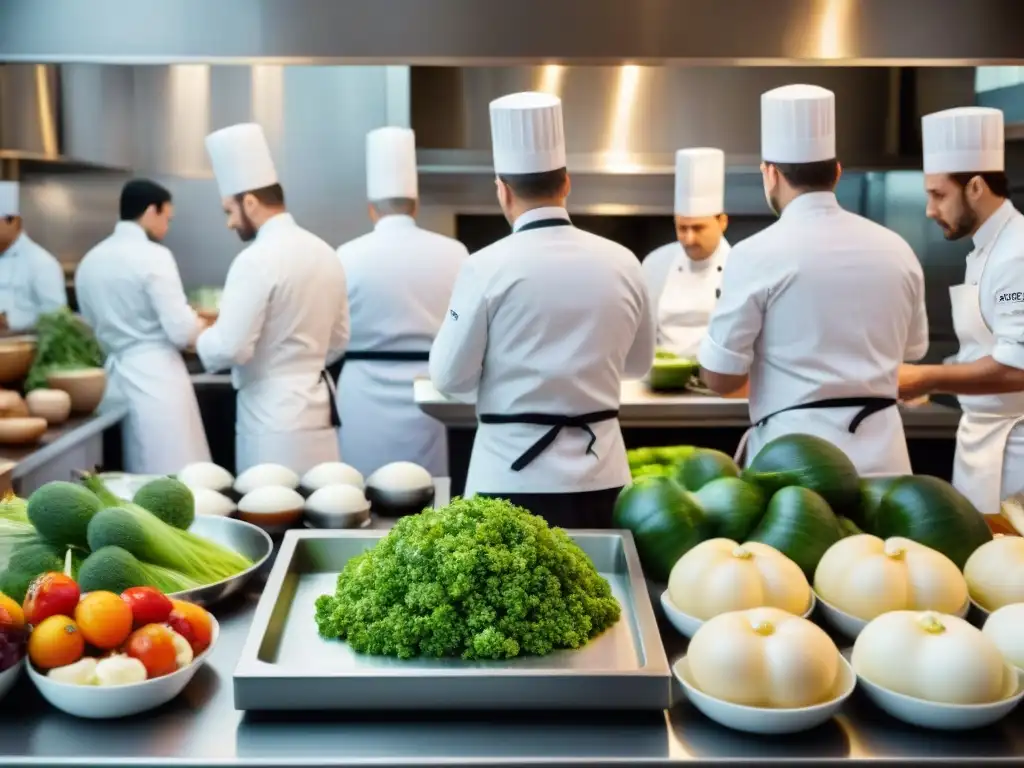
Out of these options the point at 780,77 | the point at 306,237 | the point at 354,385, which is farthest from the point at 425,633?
the point at 780,77

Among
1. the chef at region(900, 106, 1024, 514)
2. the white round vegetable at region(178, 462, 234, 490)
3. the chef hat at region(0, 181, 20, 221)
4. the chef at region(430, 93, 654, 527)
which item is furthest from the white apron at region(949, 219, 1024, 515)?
the chef hat at region(0, 181, 20, 221)

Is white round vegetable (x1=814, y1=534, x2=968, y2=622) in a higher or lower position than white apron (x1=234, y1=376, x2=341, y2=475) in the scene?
higher

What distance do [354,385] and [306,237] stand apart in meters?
0.75

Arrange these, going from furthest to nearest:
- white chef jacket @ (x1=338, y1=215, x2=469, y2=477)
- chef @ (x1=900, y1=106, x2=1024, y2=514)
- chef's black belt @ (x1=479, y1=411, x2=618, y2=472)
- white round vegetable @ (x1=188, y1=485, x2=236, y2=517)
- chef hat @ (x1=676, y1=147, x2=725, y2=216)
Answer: chef hat @ (x1=676, y1=147, x2=725, y2=216)
white chef jacket @ (x1=338, y1=215, x2=469, y2=477)
chef @ (x1=900, y1=106, x2=1024, y2=514)
chef's black belt @ (x1=479, y1=411, x2=618, y2=472)
white round vegetable @ (x1=188, y1=485, x2=236, y2=517)

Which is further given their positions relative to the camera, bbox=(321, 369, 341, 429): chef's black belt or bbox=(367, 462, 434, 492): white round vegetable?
bbox=(321, 369, 341, 429): chef's black belt

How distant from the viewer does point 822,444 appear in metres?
1.62

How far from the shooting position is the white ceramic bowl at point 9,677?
1.15 metres

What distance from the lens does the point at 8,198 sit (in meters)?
3.99

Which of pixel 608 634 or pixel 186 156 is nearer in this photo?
pixel 608 634

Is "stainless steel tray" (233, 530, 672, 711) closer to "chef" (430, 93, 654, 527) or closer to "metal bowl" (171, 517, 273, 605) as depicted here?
"metal bowl" (171, 517, 273, 605)

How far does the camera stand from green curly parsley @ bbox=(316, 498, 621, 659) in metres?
1.19

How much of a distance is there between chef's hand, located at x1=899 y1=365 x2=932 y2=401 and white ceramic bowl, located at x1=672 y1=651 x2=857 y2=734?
1.80 m

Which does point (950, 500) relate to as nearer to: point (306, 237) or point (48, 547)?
point (48, 547)

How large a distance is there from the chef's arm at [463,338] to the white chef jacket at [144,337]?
1.81 metres
